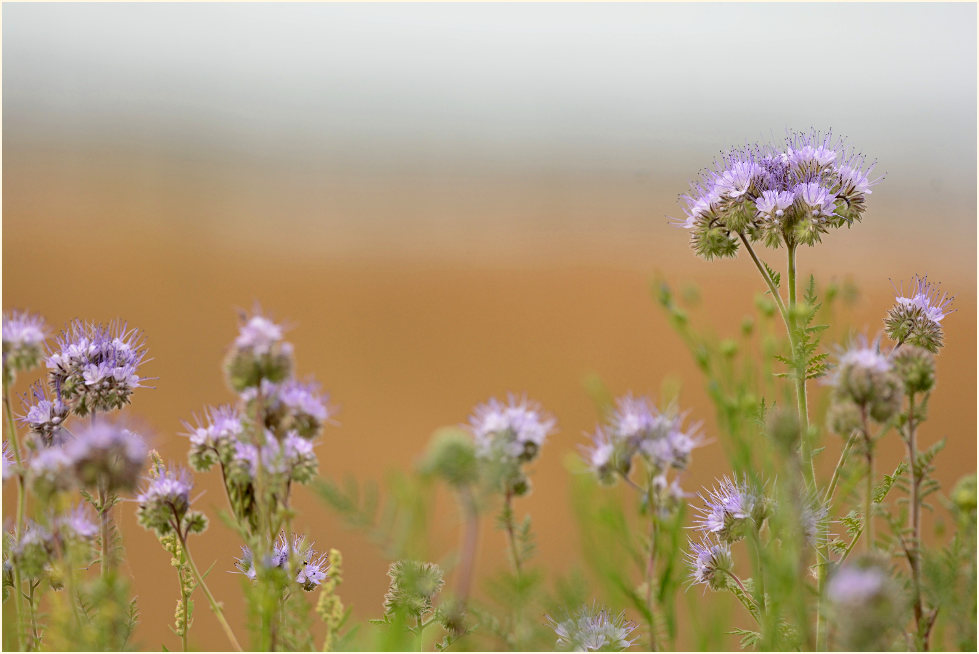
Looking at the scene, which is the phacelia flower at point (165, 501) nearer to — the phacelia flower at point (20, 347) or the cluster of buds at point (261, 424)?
the cluster of buds at point (261, 424)

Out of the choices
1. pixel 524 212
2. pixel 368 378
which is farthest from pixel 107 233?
pixel 524 212

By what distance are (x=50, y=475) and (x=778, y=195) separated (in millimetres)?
826

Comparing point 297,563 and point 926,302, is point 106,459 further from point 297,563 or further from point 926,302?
point 926,302

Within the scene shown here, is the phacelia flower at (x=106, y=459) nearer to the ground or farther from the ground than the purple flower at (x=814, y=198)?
nearer to the ground

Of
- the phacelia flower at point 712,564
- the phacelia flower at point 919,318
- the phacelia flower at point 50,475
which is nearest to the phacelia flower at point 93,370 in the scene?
the phacelia flower at point 50,475

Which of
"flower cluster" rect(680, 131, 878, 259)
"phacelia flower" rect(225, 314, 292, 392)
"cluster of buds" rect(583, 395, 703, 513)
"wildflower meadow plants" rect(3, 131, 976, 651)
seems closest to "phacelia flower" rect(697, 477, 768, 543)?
"wildflower meadow plants" rect(3, 131, 976, 651)

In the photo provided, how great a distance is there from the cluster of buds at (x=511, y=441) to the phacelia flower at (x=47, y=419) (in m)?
0.48

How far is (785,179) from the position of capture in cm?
116

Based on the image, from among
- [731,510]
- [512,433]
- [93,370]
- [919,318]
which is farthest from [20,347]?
[919,318]

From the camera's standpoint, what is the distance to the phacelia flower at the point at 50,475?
2.41ft

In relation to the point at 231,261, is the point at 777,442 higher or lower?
lower

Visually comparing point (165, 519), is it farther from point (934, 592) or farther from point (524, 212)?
point (524, 212)

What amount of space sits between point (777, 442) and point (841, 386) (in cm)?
10

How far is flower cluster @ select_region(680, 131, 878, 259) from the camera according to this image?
111cm
